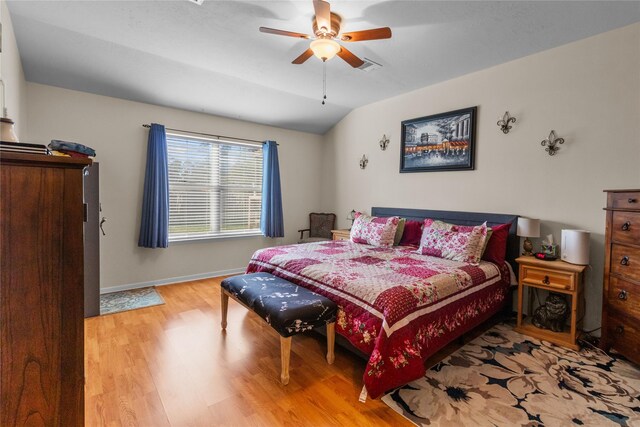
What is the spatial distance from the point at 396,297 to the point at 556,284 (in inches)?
66.2

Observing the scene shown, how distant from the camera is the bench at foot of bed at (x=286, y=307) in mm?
1980

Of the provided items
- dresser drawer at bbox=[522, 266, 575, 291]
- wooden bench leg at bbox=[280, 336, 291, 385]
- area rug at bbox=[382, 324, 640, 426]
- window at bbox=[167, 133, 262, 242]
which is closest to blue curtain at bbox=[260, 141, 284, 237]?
window at bbox=[167, 133, 262, 242]

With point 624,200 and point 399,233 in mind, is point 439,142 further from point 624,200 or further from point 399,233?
point 624,200

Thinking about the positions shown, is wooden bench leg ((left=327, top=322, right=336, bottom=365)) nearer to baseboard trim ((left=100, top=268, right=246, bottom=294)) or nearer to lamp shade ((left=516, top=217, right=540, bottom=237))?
lamp shade ((left=516, top=217, right=540, bottom=237))

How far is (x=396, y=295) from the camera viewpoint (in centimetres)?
194

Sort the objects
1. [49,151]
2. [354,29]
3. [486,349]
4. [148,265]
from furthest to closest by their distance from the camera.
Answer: [148,265], [354,29], [486,349], [49,151]

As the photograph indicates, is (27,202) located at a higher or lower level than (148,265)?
higher

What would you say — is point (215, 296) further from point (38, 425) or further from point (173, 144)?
point (38, 425)

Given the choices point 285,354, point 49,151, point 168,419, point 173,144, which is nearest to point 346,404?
point 285,354

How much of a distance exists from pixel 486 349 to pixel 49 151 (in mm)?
3065

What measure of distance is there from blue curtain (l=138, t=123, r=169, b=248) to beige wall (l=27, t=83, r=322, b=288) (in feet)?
0.48

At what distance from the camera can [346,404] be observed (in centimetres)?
180

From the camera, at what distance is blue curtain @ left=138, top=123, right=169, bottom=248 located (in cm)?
384

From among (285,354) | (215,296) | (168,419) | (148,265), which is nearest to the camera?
(168,419)
